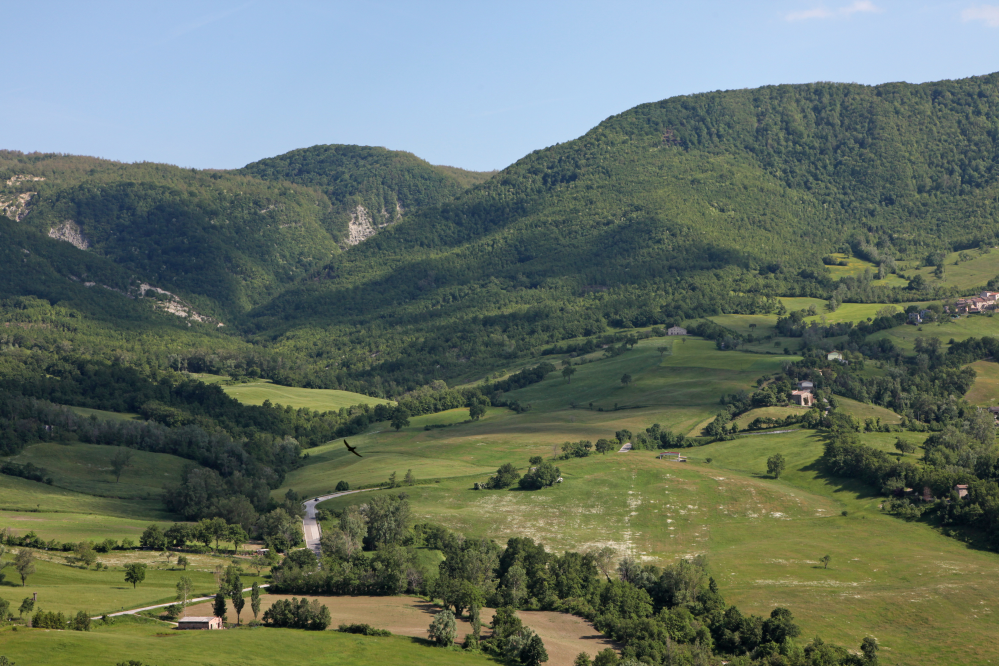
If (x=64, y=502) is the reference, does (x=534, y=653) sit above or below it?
below

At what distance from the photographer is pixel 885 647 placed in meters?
88.2

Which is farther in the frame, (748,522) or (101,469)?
(101,469)

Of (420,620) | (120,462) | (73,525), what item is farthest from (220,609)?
(120,462)

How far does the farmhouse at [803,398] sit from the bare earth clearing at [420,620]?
92854mm

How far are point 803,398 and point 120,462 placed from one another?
113322 millimetres

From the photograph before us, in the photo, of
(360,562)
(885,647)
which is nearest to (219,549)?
(360,562)

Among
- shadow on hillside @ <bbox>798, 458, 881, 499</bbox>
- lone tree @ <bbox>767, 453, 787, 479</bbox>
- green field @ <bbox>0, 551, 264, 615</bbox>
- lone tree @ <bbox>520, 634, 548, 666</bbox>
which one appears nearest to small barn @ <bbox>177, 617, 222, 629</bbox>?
green field @ <bbox>0, 551, 264, 615</bbox>

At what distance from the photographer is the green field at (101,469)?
149 m

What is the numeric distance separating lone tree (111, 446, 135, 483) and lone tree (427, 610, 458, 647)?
85.8m

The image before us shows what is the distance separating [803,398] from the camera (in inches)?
6978

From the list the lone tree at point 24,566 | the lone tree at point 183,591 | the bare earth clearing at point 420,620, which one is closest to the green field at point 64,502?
the lone tree at point 24,566

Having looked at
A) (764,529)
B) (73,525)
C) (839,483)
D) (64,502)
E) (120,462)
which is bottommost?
(764,529)

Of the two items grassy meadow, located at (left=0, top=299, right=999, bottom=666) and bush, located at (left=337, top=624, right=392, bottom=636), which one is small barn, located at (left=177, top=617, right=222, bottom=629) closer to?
grassy meadow, located at (left=0, top=299, right=999, bottom=666)

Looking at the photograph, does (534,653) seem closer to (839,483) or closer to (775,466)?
(839,483)
